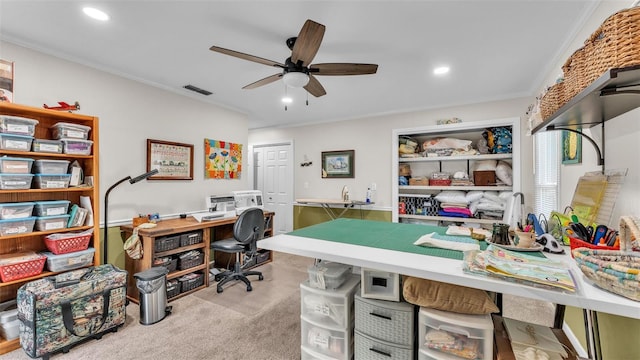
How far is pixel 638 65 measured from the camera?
0.83 m

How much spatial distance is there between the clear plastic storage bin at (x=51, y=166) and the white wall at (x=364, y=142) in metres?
3.43

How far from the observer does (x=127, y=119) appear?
111 inches

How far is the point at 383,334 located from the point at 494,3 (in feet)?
7.05

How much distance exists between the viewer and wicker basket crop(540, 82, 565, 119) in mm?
1437

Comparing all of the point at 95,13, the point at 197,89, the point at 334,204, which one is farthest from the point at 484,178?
the point at 95,13

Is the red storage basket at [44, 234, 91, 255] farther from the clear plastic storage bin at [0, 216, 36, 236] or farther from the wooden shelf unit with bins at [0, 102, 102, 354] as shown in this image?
the clear plastic storage bin at [0, 216, 36, 236]

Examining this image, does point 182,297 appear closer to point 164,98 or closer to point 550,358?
point 164,98

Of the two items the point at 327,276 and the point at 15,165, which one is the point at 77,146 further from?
the point at 327,276

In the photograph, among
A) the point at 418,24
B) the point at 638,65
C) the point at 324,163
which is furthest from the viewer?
the point at 324,163

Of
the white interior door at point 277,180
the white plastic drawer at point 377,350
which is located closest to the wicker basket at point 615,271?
the white plastic drawer at point 377,350

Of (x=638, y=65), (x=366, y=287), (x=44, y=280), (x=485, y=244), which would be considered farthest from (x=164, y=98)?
(x=638, y=65)

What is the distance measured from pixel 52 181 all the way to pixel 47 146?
0.93 feet

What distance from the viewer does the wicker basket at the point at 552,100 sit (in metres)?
1.44

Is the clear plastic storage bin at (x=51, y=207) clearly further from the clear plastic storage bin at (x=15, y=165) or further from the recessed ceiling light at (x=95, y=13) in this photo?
the recessed ceiling light at (x=95, y=13)
